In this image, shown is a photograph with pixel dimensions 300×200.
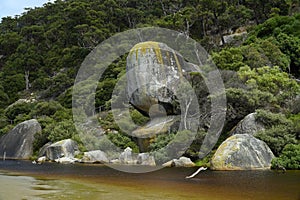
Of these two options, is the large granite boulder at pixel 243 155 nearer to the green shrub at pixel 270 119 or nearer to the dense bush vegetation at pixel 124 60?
the dense bush vegetation at pixel 124 60

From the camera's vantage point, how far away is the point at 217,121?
2817cm

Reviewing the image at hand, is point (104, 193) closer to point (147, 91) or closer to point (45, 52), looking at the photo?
point (147, 91)

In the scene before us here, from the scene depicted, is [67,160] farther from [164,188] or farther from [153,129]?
[164,188]

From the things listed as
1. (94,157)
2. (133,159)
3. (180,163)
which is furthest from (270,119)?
(94,157)

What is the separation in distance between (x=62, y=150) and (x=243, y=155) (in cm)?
1715

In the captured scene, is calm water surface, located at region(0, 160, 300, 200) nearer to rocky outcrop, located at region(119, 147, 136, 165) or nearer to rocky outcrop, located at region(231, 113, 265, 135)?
rocky outcrop, located at region(231, 113, 265, 135)

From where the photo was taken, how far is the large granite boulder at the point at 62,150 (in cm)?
3234

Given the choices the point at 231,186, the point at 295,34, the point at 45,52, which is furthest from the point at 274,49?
the point at 45,52

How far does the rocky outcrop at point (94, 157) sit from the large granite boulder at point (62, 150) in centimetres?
249

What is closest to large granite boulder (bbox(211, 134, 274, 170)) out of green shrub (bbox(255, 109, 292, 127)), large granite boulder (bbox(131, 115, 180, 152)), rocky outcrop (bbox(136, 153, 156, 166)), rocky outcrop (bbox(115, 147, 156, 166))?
green shrub (bbox(255, 109, 292, 127))

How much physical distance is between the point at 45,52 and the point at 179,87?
126 feet

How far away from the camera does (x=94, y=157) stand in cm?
3006

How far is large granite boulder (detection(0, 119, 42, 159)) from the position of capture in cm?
3766

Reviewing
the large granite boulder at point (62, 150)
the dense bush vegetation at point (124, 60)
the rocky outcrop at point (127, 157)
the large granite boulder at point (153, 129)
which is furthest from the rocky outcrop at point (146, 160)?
the large granite boulder at point (62, 150)
